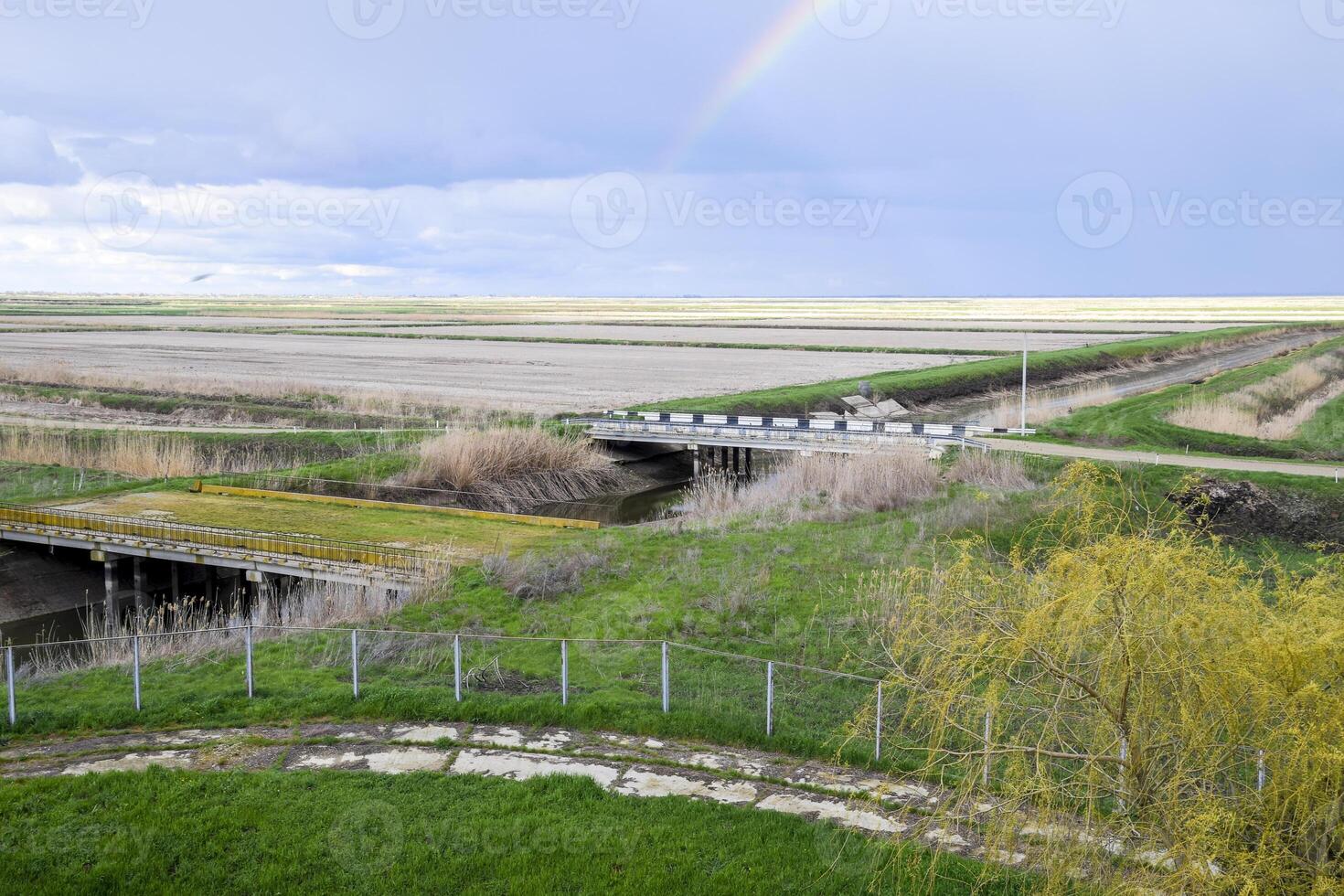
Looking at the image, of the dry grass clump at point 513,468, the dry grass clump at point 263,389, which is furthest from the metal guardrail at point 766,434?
the dry grass clump at point 263,389

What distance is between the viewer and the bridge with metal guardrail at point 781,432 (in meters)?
39.9

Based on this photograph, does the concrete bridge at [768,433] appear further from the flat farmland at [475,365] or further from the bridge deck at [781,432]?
the flat farmland at [475,365]

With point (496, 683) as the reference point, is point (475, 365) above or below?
above

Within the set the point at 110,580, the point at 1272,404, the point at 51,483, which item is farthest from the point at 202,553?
the point at 1272,404

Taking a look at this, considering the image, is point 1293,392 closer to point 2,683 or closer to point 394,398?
point 394,398

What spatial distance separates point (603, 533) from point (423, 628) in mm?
8800

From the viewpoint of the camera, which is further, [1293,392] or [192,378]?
[192,378]

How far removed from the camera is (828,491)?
116ft

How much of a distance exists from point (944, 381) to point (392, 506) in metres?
44.1

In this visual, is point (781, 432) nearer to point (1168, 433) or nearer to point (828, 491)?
point (828, 491)

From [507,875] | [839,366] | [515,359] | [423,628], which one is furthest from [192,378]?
[507,875]

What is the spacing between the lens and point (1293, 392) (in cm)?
6084

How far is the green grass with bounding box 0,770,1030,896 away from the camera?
1211cm

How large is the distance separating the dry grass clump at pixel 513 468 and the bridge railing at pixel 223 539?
413 inches
